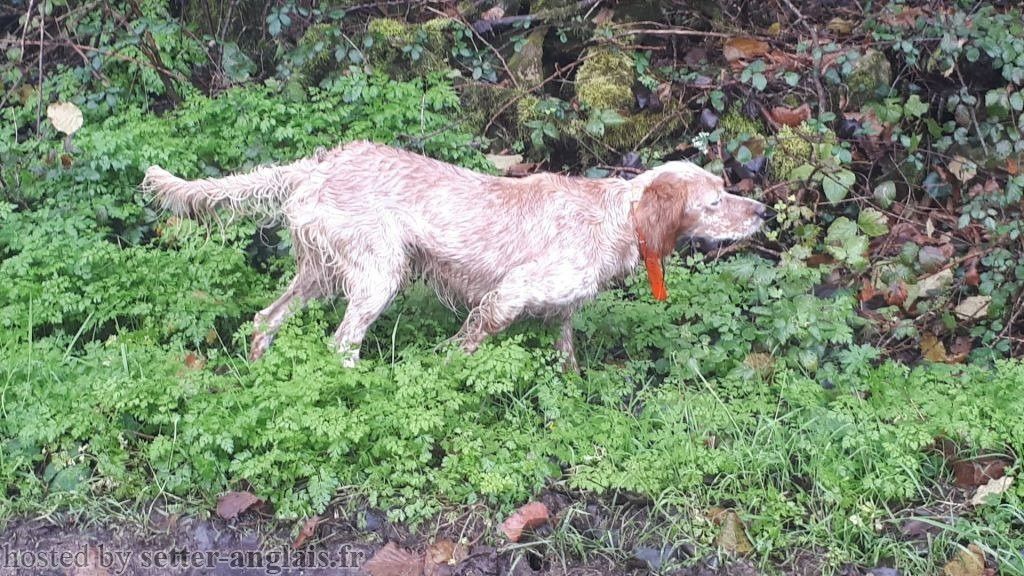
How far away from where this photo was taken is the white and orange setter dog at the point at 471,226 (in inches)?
198

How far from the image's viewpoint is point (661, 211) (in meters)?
5.09

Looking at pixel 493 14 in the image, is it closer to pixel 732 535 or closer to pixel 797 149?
pixel 797 149

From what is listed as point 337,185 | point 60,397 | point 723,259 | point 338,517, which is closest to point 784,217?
point 723,259

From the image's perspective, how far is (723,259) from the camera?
6.75 meters

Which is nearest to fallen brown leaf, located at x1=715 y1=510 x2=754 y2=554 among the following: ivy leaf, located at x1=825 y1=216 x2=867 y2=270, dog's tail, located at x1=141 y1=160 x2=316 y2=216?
ivy leaf, located at x1=825 y1=216 x2=867 y2=270

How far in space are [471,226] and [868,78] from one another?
3317 millimetres

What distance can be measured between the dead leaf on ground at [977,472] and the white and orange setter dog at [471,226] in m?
1.44

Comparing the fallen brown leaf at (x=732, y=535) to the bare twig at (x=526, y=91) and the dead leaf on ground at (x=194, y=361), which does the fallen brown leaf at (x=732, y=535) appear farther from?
the bare twig at (x=526, y=91)

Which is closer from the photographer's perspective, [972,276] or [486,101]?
[972,276]

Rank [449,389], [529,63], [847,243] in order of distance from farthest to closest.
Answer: [529,63] < [847,243] < [449,389]

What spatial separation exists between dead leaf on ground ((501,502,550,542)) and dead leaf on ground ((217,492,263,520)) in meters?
1.00

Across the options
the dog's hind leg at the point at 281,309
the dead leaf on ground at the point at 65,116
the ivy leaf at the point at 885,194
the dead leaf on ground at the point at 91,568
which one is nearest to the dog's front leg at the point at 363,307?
the dog's hind leg at the point at 281,309

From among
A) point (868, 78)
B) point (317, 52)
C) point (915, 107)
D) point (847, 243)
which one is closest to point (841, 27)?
point (868, 78)

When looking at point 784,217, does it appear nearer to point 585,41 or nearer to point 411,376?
point 585,41
